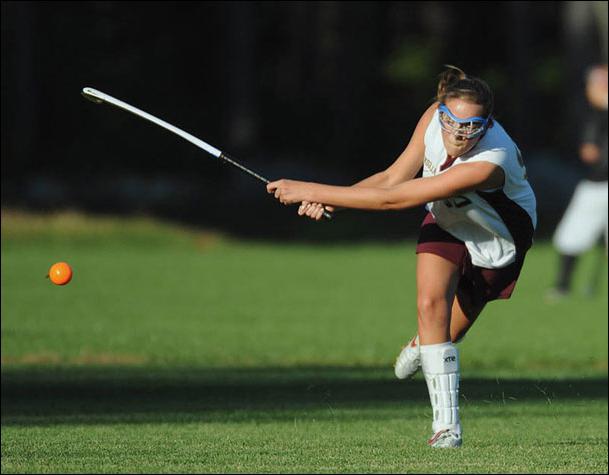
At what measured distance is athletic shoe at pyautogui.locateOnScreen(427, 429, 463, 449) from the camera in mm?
7324

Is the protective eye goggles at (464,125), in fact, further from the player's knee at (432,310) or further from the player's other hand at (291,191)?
the player's knee at (432,310)

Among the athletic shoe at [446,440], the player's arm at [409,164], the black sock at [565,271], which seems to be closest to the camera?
the athletic shoe at [446,440]

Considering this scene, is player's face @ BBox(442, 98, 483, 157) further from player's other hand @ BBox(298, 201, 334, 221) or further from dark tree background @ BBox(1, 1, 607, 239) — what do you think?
dark tree background @ BBox(1, 1, 607, 239)

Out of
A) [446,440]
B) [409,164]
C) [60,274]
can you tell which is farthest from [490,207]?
[60,274]

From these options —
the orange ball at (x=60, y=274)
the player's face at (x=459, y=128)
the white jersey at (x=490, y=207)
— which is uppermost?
the player's face at (x=459, y=128)

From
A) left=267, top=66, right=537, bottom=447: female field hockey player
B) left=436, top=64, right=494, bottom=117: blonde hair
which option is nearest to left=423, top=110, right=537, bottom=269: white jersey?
left=267, top=66, right=537, bottom=447: female field hockey player

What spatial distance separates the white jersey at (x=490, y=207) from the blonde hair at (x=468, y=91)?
22cm

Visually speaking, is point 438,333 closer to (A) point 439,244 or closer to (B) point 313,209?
(A) point 439,244

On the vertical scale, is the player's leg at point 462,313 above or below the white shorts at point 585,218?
above

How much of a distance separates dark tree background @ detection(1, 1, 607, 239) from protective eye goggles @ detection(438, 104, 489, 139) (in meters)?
22.2

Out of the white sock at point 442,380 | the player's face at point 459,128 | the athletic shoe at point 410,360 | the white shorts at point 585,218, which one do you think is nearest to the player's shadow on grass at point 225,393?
the athletic shoe at point 410,360

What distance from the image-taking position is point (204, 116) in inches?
1486

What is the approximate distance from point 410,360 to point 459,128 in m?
1.96

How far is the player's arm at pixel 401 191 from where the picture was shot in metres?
6.94
